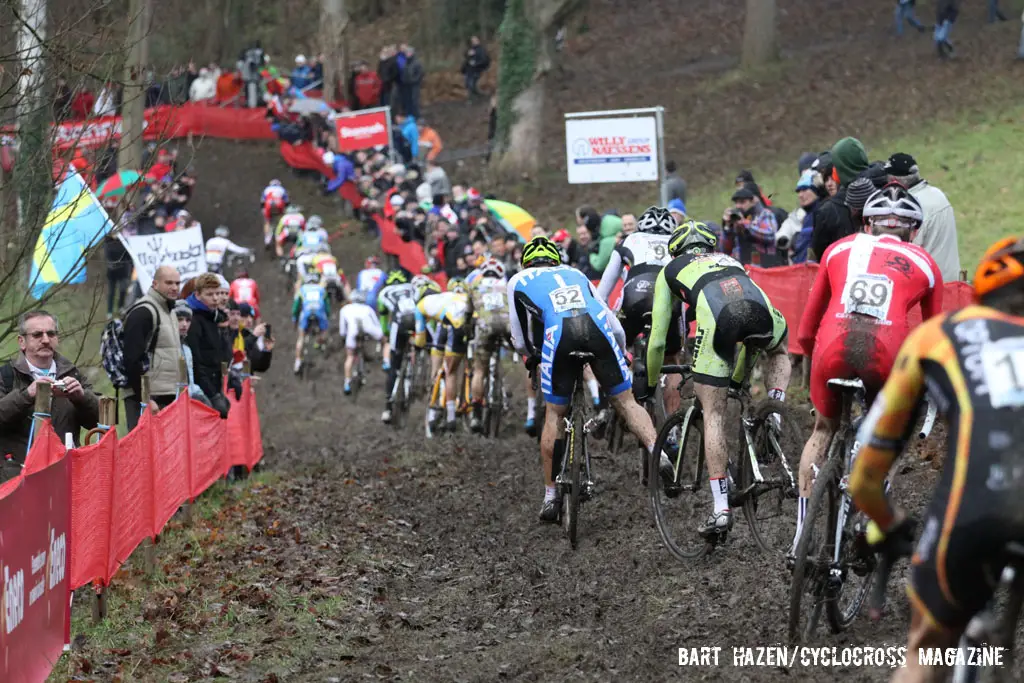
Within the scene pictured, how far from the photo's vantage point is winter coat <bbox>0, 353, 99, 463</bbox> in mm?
8945

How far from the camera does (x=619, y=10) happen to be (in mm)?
51500

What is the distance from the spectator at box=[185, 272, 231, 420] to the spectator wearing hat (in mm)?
5773

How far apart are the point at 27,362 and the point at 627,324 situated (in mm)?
5310

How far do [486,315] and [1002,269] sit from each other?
11662 mm

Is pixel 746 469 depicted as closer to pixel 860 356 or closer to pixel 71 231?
pixel 860 356

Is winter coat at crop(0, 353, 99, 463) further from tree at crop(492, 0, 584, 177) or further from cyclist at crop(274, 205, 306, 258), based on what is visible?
tree at crop(492, 0, 584, 177)

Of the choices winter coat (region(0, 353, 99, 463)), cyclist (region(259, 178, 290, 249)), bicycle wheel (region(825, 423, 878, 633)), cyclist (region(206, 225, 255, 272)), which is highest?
cyclist (region(259, 178, 290, 249))

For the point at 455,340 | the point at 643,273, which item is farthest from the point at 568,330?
the point at 455,340

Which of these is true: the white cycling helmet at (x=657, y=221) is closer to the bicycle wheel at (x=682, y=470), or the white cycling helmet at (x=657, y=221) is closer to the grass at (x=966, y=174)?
the bicycle wheel at (x=682, y=470)

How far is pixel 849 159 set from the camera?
1255cm

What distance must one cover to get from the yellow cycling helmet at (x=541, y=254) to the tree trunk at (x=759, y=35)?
28.2 metres

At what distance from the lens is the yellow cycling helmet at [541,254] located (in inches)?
423

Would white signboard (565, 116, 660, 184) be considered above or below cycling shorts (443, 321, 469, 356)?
above

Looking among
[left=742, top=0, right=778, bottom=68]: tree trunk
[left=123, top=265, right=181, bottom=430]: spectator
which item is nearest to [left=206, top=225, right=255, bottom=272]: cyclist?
[left=742, top=0, right=778, bottom=68]: tree trunk
